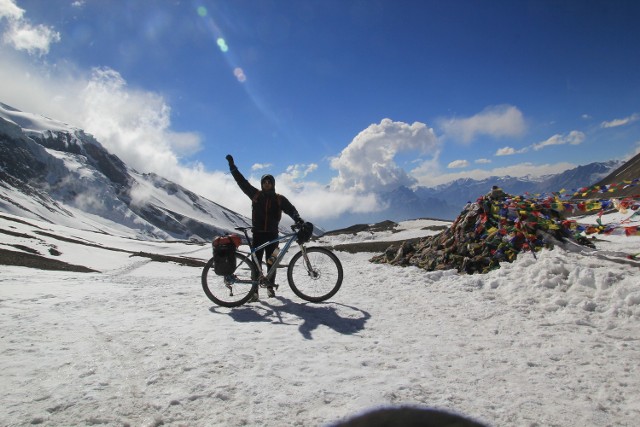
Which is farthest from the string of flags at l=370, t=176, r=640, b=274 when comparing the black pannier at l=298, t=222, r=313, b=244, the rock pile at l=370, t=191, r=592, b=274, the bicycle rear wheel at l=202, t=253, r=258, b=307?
the bicycle rear wheel at l=202, t=253, r=258, b=307

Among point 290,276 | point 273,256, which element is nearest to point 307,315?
point 290,276

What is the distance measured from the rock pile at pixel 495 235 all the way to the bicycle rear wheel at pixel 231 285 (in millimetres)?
6749

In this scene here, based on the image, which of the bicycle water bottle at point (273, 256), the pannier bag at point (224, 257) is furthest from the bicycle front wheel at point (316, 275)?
the pannier bag at point (224, 257)

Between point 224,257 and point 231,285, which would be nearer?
point 224,257

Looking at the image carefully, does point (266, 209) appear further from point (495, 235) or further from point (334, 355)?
point (495, 235)

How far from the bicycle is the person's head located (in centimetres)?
120

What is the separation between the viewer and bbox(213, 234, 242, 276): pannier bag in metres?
7.91

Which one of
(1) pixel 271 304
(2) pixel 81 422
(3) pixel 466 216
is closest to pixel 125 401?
(2) pixel 81 422

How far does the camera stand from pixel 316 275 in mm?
8516

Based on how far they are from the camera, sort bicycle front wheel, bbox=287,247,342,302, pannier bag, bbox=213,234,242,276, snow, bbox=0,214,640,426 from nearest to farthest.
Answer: snow, bbox=0,214,640,426 → pannier bag, bbox=213,234,242,276 → bicycle front wheel, bbox=287,247,342,302

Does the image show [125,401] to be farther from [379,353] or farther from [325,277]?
[325,277]

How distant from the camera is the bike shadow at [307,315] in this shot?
6.39 metres

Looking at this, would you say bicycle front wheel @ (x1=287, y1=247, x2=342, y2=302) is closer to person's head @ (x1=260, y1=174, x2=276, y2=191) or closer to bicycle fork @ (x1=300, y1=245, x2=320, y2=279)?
bicycle fork @ (x1=300, y1=245, x2=320, y2=279)

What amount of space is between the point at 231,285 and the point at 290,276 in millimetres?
1372
